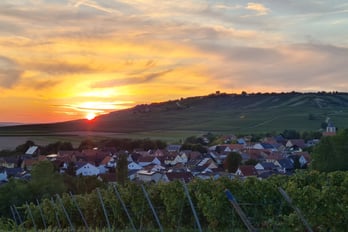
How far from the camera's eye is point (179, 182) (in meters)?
11.0

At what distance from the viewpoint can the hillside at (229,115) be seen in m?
99.4

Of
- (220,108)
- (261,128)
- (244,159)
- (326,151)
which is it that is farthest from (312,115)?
(326,151)

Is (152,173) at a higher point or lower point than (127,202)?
lower

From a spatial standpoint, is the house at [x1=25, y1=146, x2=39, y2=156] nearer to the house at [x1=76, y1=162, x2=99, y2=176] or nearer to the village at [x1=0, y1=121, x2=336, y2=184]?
the village at [x1=0, y1=121, x2=336, y2=184]

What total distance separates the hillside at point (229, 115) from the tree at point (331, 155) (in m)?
53.0

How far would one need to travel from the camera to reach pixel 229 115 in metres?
128

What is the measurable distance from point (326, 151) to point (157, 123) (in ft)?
264

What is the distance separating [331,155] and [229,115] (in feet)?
318

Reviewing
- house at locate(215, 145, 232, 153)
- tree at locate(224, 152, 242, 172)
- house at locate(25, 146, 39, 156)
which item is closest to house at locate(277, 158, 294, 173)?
tree at locate(224, 152, 242, 172)

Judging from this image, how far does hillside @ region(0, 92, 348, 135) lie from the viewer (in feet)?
326

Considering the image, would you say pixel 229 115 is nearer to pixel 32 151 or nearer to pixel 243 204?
pixel 32 151

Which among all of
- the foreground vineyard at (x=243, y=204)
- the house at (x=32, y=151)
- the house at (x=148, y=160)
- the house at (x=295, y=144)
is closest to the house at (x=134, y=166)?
the house at (x=148, y=160)

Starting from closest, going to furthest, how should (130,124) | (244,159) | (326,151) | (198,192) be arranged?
1. (198,192)
2. (326,151)
3. (244,159)
4. (130,124)

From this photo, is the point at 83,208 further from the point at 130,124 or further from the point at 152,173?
the point at 130,124
